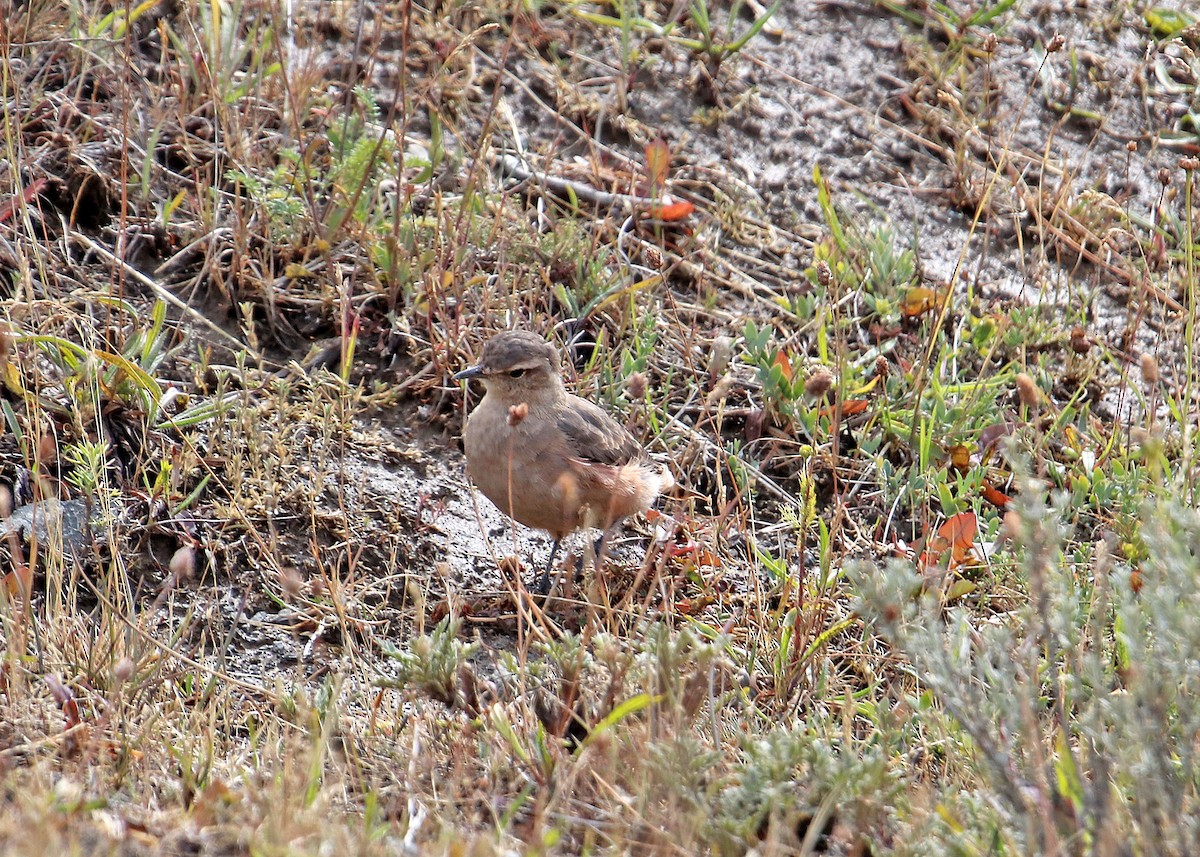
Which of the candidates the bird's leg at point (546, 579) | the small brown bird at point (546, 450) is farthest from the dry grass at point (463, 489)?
the small brown bird at point (546, 450)

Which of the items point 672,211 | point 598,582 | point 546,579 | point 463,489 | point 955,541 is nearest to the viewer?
point 598,582

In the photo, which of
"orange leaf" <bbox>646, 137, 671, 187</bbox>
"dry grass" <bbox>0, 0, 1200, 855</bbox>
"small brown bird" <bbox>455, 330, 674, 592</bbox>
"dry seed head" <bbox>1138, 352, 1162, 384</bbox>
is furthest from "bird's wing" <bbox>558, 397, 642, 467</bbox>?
"dry seed head" <bbox>1138, 352, 1162, 384</bbox>

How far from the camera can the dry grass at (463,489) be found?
3.66 m

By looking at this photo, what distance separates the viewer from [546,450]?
5652 mm

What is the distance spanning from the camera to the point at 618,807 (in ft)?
12.5

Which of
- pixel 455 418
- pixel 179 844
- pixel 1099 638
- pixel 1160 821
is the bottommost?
pixel 455 418

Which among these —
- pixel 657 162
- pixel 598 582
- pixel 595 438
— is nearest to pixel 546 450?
pixel 595 438

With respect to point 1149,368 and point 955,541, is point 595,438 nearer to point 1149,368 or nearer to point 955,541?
point 955,541

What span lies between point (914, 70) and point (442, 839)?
6.51 meters

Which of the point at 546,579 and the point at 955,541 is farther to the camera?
the point at 546,579

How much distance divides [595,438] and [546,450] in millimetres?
267

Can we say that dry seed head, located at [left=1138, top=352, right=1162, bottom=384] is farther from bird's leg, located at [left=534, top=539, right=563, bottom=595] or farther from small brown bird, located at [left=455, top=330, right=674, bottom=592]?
bird's leg, located at [left=534, top=539, right=563, bottom=595]

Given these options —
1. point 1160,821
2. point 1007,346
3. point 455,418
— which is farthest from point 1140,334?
point 1160,821

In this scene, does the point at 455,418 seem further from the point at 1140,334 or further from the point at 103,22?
the point at 1140,334
